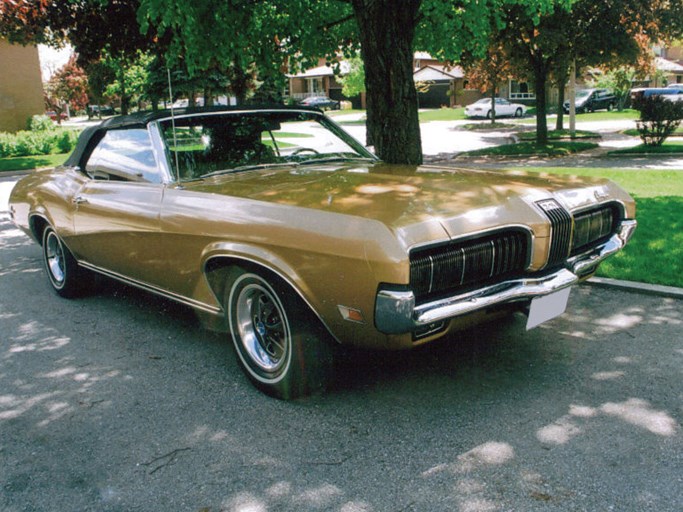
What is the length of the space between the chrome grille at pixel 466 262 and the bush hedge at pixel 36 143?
24.6 meters

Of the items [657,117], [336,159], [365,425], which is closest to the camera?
[365,425]

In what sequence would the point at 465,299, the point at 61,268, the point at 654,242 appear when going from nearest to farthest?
the point at 465,299 → the point at 61,268 → the point at 654,242

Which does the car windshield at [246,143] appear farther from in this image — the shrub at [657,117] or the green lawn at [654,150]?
the shrub at [657,117]

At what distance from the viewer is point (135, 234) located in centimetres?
427

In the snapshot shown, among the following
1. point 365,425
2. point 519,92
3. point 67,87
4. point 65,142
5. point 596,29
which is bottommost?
point 365,425

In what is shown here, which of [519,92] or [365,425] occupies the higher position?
[519,92]

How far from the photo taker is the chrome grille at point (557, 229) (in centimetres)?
344

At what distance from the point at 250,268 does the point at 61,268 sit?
3040 mm

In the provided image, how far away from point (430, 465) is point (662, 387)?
1516mm

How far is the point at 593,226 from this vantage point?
3877 millimetres

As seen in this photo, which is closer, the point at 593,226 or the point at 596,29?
the point at 593,226

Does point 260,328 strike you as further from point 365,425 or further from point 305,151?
point 305,151

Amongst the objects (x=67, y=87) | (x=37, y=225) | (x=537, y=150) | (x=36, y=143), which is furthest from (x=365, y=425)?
(x=67, y=87)

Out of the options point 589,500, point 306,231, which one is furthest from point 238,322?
point 589,500
